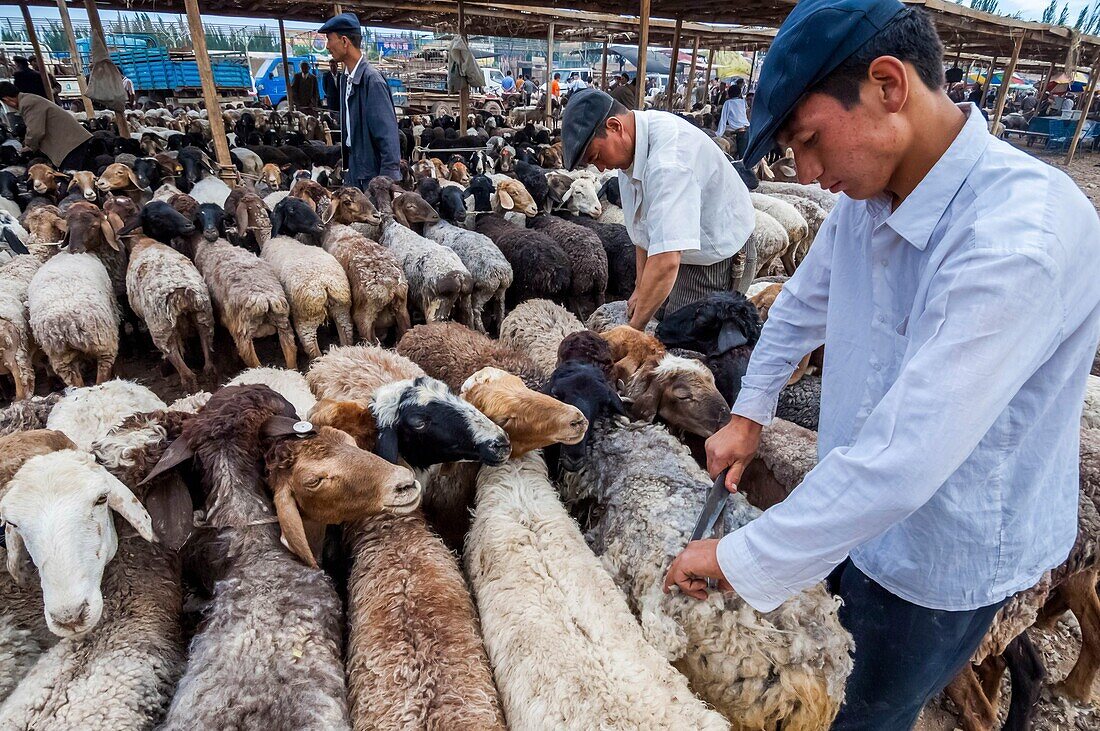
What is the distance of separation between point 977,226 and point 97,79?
551 inches

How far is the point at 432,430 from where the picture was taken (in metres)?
2.59

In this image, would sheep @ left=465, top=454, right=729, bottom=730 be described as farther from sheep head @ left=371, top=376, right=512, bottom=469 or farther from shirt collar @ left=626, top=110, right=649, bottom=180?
shirt collar @ left=626, top=110, right=649, bottom=180

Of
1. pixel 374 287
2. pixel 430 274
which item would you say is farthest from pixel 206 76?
pixel 430 274

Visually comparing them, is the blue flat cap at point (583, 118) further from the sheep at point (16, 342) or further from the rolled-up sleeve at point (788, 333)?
the sheep at point (16, 342)

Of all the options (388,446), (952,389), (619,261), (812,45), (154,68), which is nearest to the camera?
(952,389)

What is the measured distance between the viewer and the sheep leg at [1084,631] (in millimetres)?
2703

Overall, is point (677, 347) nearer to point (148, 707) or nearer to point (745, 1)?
point (148, 707)

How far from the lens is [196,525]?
94.5 inches

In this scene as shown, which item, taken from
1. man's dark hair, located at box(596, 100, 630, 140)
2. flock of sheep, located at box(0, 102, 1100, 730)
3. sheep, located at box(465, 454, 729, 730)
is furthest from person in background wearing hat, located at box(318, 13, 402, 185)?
sheep, located at box(465, 454, 729, 730)

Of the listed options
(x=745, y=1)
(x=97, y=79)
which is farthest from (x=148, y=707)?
(x=745, y=1)

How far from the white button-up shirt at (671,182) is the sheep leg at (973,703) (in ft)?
8.03

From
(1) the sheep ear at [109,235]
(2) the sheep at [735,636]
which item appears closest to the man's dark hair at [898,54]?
(2) the sheep at [735,636]

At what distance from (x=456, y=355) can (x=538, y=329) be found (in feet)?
2.91

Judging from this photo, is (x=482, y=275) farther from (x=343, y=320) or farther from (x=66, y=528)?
(x=66, y=528)
